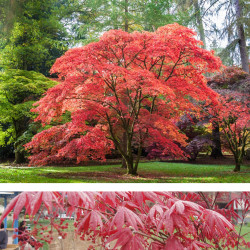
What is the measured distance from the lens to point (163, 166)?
1839 millimetres

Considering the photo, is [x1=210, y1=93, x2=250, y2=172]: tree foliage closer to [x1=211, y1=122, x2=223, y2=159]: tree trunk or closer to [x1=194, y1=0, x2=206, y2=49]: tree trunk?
[x1=211, y1=122, x2=223, y2=159]: tree trunk

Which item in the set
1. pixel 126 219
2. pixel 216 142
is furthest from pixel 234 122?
pixel 126 219

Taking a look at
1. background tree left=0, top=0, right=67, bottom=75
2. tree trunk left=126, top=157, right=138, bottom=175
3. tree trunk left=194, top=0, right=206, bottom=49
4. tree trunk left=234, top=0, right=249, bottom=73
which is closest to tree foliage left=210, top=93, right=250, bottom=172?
tree trunk left=234, top=0, right=249, bottom=73

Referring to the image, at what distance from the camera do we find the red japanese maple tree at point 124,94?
5.92 ft

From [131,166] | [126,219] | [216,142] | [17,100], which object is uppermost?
[17,100]

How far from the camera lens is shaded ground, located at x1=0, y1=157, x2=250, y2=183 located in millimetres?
1768

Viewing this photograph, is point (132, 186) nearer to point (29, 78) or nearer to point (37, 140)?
point (37, 140)

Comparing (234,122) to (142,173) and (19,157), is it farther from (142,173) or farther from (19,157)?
(19,157)

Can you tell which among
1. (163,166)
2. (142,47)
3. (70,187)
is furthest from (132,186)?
(142,47)

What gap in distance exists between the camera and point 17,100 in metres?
1.80

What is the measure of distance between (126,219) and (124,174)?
2.80ft

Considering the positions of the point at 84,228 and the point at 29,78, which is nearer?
the point at 84,228

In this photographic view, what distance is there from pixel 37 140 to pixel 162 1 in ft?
4.09

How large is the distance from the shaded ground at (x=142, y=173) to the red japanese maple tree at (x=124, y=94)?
0.07 meters
